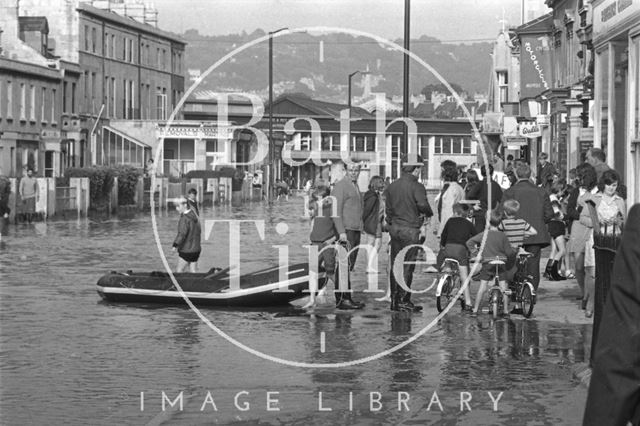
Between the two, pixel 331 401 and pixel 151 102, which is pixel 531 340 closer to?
pixel 331 401

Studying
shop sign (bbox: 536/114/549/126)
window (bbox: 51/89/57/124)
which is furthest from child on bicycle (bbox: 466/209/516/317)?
window (bbox: 51/89/57/124)

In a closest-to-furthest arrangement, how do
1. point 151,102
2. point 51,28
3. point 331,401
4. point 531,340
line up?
point 331,401
point 531,340
point 51,28
point 151,102

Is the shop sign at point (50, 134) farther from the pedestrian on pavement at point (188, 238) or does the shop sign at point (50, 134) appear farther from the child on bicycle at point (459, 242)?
the child on bicycle at point (459, 242)

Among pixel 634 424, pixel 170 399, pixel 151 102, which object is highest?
pixel 151 102

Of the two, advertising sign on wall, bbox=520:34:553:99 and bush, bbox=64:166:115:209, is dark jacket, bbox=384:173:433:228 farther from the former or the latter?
advertising sign on wall, bbox=520:34:553:99

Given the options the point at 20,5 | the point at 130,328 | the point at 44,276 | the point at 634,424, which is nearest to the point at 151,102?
the point at 20,5

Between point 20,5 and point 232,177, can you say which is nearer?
point 232,177

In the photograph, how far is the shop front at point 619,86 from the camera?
20.6 m

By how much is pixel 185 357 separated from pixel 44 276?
10640 mm

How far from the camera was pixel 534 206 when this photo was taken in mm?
17203

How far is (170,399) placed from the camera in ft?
34.5

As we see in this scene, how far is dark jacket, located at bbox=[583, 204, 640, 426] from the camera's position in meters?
3.75

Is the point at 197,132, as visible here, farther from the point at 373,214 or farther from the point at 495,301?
the point at 495,301

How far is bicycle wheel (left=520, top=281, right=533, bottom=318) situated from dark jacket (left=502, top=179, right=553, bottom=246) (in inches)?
34.7
